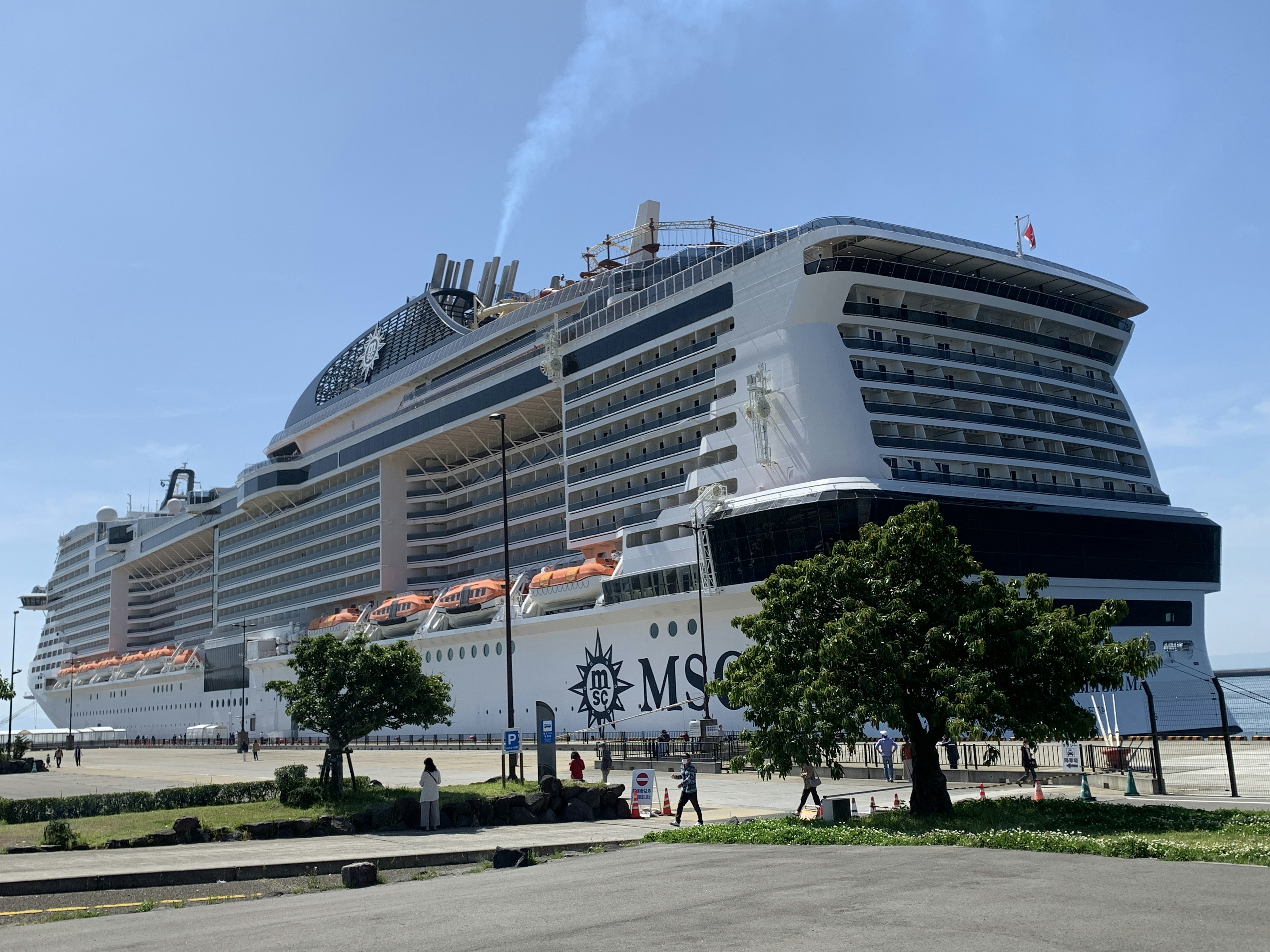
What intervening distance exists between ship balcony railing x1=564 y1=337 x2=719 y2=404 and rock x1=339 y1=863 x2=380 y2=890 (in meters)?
38.2

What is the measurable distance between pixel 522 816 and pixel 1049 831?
1183cm

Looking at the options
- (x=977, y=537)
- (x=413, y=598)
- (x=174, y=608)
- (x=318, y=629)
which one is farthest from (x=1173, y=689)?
(x=174, y=608)

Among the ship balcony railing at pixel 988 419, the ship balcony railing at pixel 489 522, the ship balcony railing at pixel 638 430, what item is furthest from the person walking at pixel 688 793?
the ship balcony railing at pixel 489 522

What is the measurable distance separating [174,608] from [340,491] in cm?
4926

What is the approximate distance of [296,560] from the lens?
91188 mm

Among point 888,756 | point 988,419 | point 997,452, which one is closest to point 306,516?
point 988,419

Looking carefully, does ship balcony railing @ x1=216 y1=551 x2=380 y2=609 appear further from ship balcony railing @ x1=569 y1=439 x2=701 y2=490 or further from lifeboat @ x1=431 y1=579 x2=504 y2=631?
ship balcony railing @ x1=569 y1=439 x2=701 y2=490

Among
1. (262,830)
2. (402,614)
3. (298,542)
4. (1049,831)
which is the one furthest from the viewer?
(298,542)

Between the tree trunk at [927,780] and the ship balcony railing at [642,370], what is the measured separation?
1334 inches

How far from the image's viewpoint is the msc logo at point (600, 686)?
171 ft

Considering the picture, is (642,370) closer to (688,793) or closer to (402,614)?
(402,614)

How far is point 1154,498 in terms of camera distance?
51.4 meters

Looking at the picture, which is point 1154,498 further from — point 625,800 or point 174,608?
point 174,608

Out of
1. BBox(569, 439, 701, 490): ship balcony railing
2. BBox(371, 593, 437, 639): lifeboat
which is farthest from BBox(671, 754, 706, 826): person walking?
BBox(371, 593, 437, 639): lifeboat
